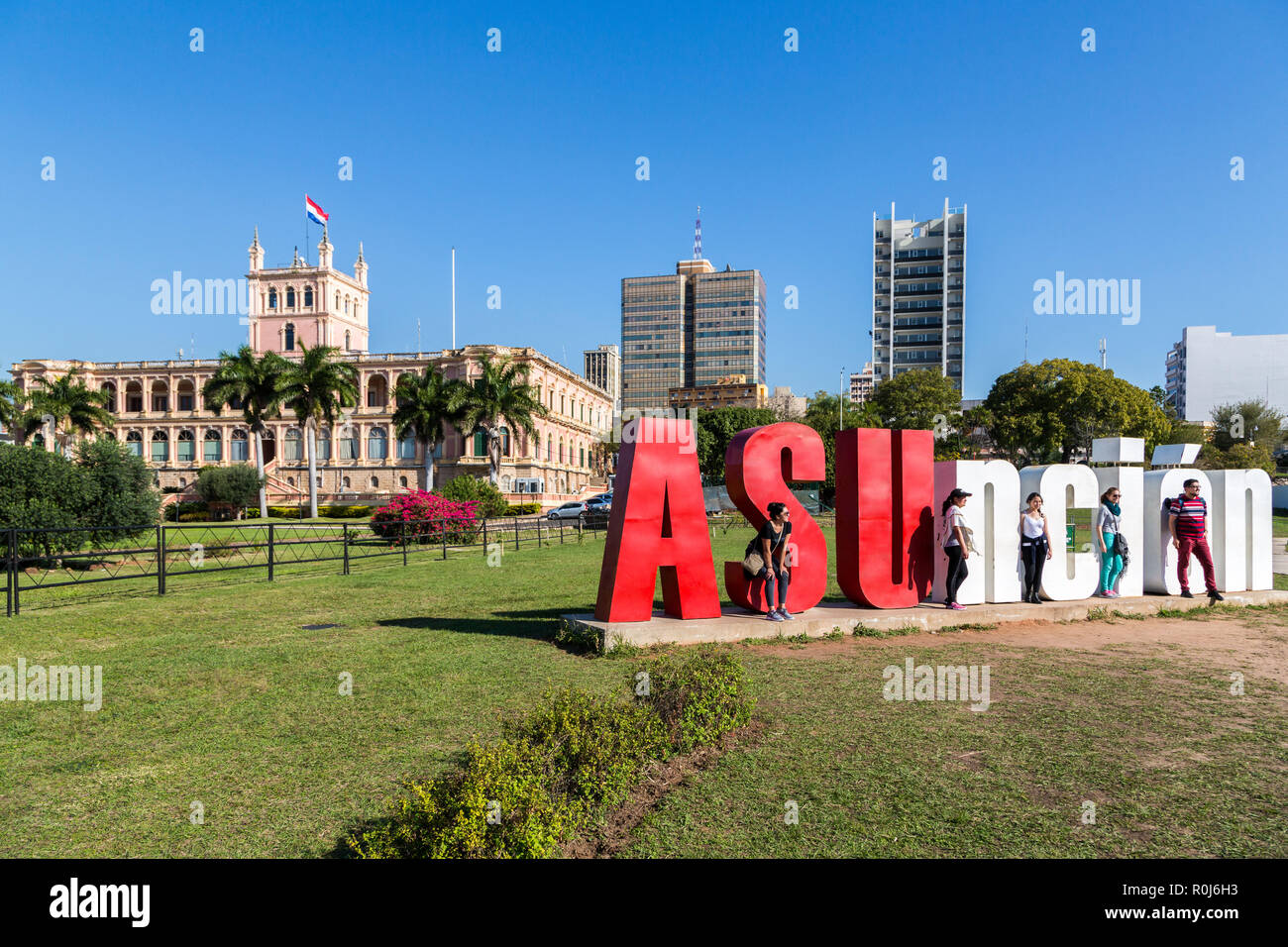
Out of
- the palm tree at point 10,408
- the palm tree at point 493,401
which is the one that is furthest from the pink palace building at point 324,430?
the palm tree at point 10,408

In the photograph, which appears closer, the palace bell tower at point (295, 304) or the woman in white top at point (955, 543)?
the woman in white top at point (955, 543)

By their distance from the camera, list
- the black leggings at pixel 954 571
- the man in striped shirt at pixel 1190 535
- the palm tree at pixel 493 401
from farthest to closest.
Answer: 1. the palm tree at pixel 493 401
2. the man in striped shirt at pixel 1190 535
3. the black leggings at pixel 954 571

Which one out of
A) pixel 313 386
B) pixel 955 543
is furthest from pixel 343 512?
pixel 955 543

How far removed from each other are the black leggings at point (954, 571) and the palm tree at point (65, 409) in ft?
207

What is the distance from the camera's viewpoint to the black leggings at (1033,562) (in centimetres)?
1115

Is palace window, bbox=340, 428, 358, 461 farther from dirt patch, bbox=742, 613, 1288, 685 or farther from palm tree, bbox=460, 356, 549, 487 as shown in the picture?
dirt patch, bbox=742, 613, 1288, 685

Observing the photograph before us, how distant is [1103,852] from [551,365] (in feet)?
247

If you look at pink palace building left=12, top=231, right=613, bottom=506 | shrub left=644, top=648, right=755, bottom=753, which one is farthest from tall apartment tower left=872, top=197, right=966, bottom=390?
shrub left=644, top=648, right=755, bottom=753

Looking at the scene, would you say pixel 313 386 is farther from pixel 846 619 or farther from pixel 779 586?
pixel 846 619

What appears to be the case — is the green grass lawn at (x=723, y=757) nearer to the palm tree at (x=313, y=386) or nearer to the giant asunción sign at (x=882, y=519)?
the giant asunción sign at (x=882, y=519)

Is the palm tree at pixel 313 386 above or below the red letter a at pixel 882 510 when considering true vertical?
above

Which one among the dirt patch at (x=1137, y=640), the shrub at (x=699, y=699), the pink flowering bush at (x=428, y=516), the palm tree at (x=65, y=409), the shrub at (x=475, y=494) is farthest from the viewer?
the palm tree at (x=65, y=409)

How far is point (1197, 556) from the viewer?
478 inches

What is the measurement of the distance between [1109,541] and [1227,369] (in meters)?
129
